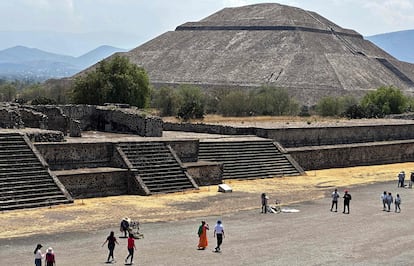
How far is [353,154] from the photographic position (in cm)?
3638

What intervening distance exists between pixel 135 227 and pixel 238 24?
105 meters

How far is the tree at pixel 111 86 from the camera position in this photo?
45531mm

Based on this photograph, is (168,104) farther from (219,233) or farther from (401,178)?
(219,233)

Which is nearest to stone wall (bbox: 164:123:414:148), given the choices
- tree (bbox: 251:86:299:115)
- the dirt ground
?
the dirt ground

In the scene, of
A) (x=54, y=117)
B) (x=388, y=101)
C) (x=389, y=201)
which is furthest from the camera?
(x=388, y=101)

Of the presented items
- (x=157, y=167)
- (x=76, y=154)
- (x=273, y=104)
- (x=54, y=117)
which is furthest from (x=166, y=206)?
(x=273, y=104)

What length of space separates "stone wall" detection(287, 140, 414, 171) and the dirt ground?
2.36 meters

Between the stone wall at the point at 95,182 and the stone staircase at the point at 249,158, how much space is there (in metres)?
5.24

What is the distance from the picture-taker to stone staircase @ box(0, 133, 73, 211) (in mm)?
21366

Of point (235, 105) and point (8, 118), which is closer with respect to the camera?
point (8, 118)

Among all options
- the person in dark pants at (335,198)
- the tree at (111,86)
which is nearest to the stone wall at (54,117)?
the tree at (111,86)

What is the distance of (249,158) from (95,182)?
29.2 ft

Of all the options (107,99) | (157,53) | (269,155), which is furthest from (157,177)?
(157,53)

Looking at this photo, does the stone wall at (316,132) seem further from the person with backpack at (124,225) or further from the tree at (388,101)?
the tree at (388,101)
